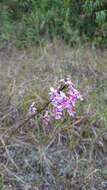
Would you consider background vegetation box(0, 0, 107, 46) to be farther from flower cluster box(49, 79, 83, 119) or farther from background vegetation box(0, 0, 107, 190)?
flower cluster box(49, 79, 83, 119)

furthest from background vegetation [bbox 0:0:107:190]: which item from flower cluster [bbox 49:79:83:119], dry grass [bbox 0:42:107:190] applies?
flower cluster [bbox 49:79:83:119]

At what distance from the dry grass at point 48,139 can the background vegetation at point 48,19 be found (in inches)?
34.0

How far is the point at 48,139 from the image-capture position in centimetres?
165

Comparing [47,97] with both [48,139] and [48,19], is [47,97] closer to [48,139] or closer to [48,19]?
[48,139]

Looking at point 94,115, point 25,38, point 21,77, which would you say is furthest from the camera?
point 25,38

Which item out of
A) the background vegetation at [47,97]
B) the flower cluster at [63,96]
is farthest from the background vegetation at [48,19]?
the flower cluster at [63,96]

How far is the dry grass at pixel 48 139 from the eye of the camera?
1.47 meters

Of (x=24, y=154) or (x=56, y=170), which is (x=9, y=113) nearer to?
(x=24, y=154)

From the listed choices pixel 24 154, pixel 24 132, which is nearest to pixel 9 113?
pixel 24 132

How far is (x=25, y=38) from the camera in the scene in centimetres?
306

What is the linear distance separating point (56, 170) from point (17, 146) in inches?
14.4

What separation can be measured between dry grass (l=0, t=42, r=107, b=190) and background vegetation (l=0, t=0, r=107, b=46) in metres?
0.86

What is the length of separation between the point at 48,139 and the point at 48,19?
212 centimetres

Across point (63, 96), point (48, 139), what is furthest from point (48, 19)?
point (63, 96)
